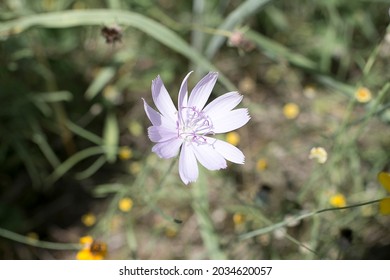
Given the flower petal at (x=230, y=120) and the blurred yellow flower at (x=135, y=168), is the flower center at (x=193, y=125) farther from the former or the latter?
the blurred yellow flower at (x=135, y=168)

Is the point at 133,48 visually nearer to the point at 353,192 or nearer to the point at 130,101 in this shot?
the point at 130,101

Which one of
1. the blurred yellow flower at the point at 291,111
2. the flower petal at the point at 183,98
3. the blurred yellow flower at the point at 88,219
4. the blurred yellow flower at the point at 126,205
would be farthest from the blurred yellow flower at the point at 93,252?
the blurred yellow flower at the point at 291,111

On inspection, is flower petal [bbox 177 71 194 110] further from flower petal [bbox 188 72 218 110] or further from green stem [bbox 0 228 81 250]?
green stem [bbox 0 228 81 250]

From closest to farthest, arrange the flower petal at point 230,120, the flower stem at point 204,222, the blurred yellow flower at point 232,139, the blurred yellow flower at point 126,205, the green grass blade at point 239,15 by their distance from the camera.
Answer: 1. the flower petal at point 230,120
2. the green grass blade at point 239,15
3. the flower stem at point 204,222
4. the blurred yellow flower at point 126,205
5. the blurred yellow flower at point 232,139

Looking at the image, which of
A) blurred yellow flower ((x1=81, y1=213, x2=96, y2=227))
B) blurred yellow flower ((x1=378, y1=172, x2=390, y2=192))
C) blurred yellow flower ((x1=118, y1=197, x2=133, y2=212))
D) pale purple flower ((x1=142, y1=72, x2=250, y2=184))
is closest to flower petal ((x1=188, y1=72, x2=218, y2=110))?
pale purple flower ((x1=142, y1=72, x2=250, y2=184))

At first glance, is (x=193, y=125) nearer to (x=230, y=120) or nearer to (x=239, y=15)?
(x=230, y=120)
